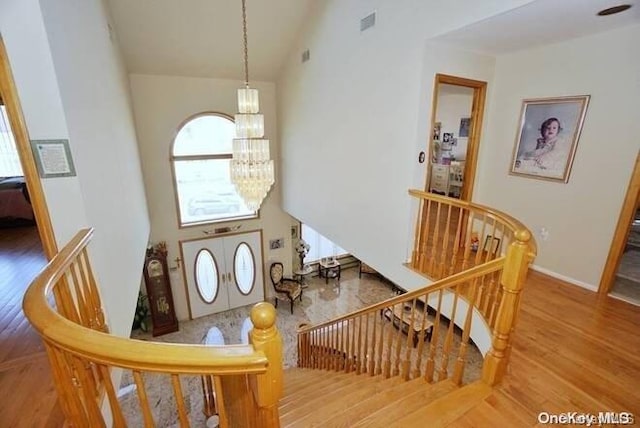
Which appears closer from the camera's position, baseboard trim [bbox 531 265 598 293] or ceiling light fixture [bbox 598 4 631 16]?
ceiling light fixture [bbox 598 4 631 16]

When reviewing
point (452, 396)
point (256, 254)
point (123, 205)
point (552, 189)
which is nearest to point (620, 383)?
point (452, 396)

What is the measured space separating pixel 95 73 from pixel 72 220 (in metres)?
1.47

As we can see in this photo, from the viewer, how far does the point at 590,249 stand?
3080mm

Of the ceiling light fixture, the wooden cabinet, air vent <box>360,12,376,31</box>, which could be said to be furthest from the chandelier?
the wooden cabinet

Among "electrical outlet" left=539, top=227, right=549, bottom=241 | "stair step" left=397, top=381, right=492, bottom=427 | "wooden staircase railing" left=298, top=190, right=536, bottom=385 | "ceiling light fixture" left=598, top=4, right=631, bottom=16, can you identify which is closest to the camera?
"stair step" left=397, top=381, right=492, bottom=427

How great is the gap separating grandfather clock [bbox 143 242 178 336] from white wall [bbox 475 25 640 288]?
21.3ft

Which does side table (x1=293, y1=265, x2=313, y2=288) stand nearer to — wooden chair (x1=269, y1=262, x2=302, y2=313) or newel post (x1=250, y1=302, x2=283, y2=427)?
wooden chair (x1=269, y1=262, x2=302, y2=313)

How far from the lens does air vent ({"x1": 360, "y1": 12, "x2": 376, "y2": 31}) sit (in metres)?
3.61

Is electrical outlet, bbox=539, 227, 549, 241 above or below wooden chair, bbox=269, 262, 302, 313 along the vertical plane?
above

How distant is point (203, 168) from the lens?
671 centimetres

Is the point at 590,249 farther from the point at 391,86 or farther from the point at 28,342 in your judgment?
the point at 28,342

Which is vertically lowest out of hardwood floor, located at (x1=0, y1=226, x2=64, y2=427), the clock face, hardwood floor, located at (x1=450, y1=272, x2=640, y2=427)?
the clock face

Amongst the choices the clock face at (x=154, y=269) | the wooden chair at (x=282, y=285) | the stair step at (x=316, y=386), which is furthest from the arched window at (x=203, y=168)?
the stair step at (x=316, y=386)

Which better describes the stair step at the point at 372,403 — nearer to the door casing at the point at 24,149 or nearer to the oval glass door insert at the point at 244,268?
the door casing at the point at 24,149
